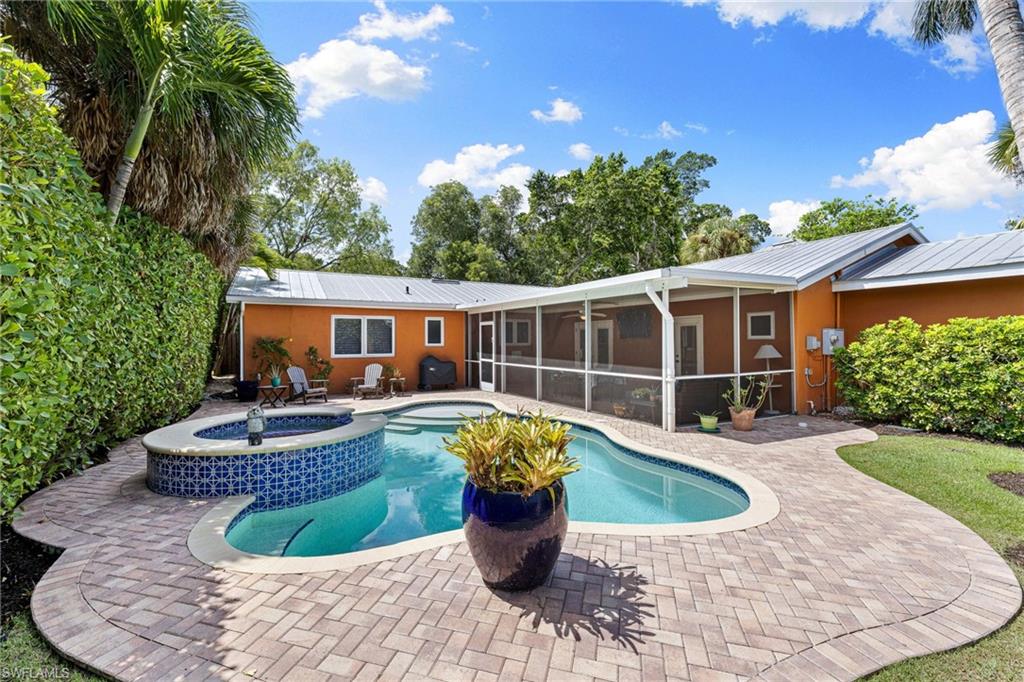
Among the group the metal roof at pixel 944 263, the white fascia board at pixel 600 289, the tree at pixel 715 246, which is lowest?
the white fascia board at pixel 600 289

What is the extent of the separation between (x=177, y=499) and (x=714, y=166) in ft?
118

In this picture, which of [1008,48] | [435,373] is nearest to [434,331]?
Answer: [435,373]

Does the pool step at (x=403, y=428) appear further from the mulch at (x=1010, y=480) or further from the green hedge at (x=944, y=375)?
the green hedge at (x=944, y=375)

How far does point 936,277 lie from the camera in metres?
8.46

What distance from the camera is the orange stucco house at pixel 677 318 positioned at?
838 centimetres

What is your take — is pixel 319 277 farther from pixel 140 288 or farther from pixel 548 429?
pixel 548 429

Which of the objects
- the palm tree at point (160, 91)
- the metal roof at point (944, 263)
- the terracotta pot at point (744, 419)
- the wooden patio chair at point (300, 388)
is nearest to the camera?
the palm tree at point (160, 91)

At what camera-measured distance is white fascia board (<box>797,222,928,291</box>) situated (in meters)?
9.09

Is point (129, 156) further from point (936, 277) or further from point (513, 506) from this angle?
point (936, 277)

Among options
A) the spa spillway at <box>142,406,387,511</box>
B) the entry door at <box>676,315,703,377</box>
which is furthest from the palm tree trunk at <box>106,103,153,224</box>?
the entry door at <box>676,315,703,377</box>

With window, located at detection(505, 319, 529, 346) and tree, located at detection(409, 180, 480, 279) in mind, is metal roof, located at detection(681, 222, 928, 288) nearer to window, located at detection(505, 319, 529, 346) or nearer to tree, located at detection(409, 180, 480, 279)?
window, located at detection(505, 319, 529, 346)

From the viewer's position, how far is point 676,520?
5.01m

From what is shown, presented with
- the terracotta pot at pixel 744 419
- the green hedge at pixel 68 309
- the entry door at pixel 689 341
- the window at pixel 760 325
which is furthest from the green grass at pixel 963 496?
the green hedge at pixel 68 309

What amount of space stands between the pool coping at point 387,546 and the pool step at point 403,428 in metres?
4.53
